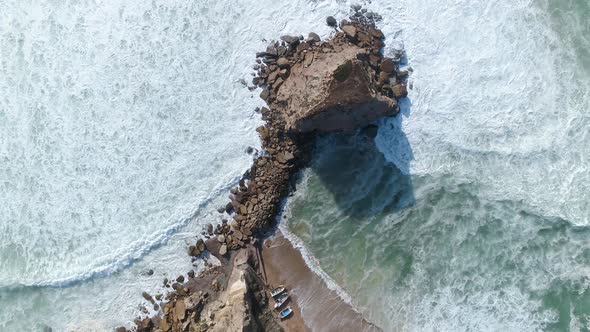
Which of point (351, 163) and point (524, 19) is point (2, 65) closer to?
point (351, 163)

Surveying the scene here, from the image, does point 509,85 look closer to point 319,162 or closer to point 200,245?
point 319,162

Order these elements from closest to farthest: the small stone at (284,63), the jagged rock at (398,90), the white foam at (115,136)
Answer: the jagged rock at (398,90), the small stone at (284,63), the white foam at (115,136)

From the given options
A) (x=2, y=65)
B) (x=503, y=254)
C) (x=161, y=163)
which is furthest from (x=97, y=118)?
(x=503, y=254)

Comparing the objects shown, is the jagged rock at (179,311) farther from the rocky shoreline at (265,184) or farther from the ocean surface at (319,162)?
the ocean surface at (319,162)

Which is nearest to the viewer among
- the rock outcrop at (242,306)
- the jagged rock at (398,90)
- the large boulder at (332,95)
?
the large boulder at (332,95)

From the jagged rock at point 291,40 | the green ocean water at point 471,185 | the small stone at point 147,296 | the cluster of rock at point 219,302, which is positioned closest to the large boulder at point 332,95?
the jagged rock at point 291,40

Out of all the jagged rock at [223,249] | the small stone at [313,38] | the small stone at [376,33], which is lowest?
the jagged rock at [223,249]

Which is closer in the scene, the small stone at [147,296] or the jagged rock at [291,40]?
the jagged rock at [291,40]

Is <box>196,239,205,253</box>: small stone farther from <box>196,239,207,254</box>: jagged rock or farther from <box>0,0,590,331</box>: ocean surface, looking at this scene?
<box>0,0,590,331</box>: ocean surface
